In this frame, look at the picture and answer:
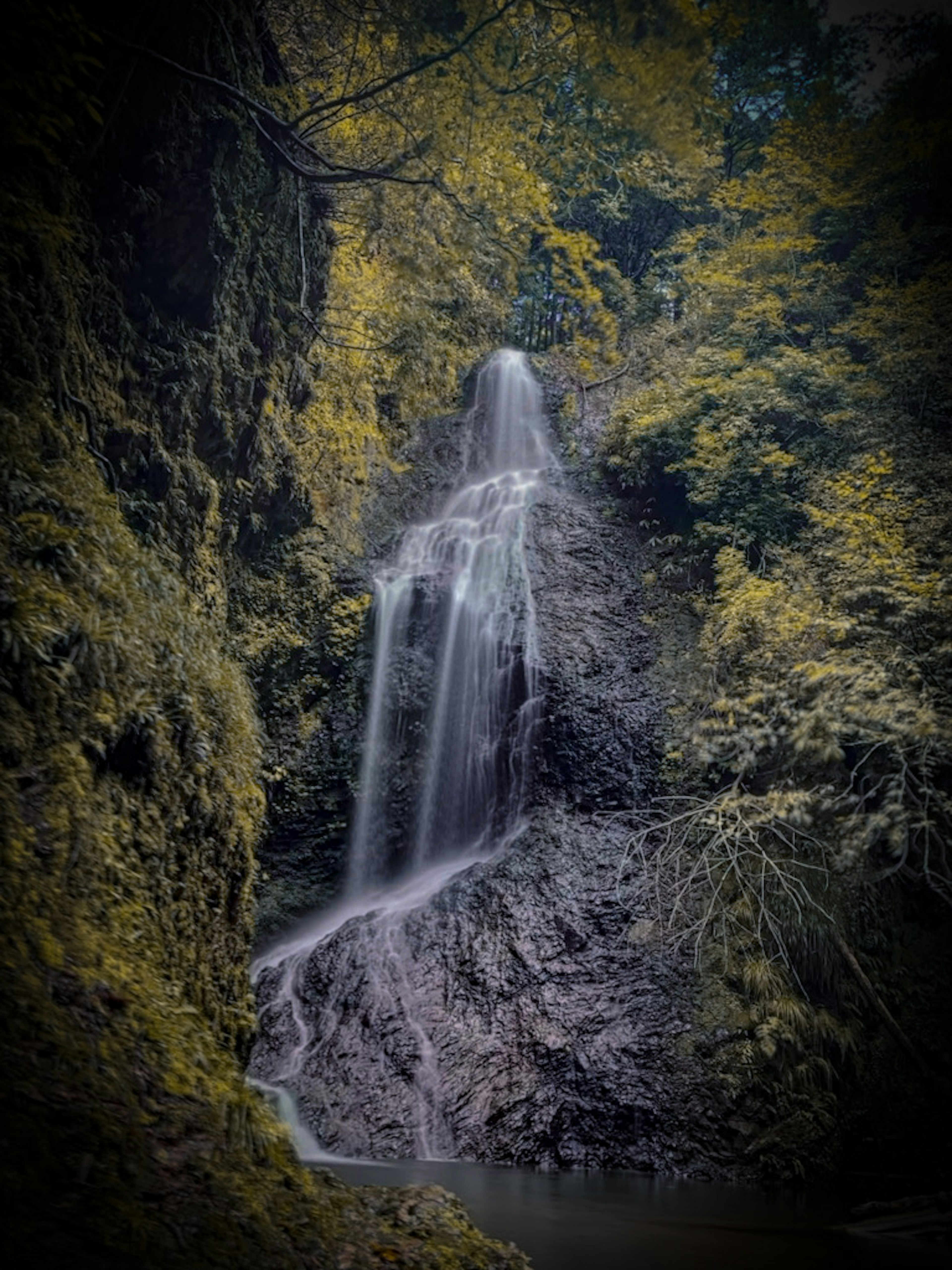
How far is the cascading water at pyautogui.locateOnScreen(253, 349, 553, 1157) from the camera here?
9000mm

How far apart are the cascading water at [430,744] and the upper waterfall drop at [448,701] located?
0.02 metres

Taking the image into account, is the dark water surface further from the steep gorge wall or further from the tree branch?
the tree branch

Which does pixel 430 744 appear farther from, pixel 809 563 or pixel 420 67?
pixel 420 67

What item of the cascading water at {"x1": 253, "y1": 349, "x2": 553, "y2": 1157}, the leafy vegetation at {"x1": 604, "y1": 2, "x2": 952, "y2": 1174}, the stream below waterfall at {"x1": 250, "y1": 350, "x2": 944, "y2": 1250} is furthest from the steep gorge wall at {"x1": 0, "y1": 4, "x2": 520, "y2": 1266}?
the leafy vegetation at {"x1": 604, "y1": 2, "x2": 952, "y2": 1174}

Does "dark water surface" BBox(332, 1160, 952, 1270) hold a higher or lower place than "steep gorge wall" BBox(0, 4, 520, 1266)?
lower

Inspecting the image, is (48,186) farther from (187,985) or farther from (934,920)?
(934,920)

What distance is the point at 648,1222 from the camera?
5.61m

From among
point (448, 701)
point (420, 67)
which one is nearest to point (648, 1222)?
point (448, 701)

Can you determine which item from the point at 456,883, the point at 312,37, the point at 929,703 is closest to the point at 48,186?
the point at 312,37

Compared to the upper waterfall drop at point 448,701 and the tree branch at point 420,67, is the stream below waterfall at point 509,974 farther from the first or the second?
the tree branch at point 420,67

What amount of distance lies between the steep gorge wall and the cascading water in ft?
10.4

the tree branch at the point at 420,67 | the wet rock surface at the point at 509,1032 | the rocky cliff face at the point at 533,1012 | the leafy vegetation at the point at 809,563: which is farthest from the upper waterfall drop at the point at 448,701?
the tree branch at the point at 420,67

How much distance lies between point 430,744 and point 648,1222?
23.7 ft

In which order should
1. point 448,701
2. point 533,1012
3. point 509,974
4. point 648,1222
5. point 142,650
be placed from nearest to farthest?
point 142,650 → point 648,1222 → point 533,1012 → point 509,974 → point 448,701
